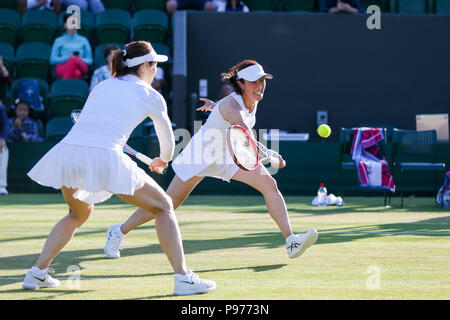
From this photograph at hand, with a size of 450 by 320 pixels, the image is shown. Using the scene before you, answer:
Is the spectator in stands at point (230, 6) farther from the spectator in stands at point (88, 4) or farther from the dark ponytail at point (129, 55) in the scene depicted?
the dark ponytail at point (129, 55)

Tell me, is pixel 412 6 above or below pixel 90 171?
above

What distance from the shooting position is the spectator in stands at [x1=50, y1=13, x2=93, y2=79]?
14.7 meters

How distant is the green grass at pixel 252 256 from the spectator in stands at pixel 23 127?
3.65 meters

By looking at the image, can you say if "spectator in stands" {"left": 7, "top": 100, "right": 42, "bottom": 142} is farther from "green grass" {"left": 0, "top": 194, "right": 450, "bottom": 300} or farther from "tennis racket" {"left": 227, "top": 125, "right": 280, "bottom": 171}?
"tennis racket" {"left": 227, "top": 125, "right": 280, "bottom": 171}

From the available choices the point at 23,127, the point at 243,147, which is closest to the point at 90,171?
the point at 243,147

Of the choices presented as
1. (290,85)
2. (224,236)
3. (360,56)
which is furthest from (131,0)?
Answer: (224,236)

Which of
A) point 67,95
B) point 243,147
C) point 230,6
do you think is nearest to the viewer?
point 243,147

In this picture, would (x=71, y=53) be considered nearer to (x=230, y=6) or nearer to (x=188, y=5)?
(x=188, y=5)

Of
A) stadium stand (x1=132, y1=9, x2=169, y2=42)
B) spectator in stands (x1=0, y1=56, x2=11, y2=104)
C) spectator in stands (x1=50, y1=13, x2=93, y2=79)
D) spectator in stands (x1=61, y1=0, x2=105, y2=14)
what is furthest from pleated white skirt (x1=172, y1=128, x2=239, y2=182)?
spectator in stands (x1=61, y1=0, x2=105, y2=14)

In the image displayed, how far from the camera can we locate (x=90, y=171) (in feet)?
14.3

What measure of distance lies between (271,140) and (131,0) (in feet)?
16.8

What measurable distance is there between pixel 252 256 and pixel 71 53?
31.4 ft

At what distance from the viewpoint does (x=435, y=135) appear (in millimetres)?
13164

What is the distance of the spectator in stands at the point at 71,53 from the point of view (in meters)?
14.7
